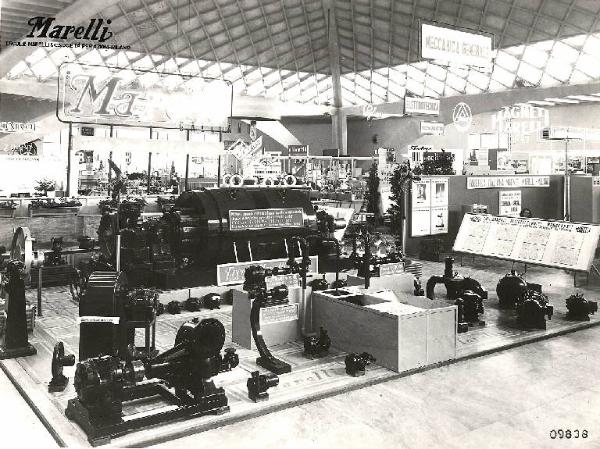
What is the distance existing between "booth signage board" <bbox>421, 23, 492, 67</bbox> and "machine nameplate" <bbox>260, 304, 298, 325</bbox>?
5.28m

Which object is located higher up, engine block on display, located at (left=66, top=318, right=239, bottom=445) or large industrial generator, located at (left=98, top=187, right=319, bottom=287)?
large industrial generator, located at (left=98, top=187, right=319, bottom=287)

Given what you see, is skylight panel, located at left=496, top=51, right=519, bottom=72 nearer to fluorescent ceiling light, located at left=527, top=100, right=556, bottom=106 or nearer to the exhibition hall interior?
fluorescent ceiling light, located at left=527, top=100, right=556, bottom=106

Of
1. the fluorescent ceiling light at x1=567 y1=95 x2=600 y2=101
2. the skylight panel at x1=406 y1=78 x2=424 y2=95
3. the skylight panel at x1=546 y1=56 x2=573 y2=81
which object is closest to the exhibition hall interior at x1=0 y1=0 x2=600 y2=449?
the skylight panel at x1=546 y1=56 x2=573 y2=81

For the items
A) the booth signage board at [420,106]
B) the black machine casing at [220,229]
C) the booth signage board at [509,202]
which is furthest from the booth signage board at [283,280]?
the booth signage board at [420,106]

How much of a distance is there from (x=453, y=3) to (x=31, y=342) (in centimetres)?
2081

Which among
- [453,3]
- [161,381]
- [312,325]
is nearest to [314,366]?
[312,325]

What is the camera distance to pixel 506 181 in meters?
11.2

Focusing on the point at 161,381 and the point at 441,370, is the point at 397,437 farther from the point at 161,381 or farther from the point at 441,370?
the point at 161,381

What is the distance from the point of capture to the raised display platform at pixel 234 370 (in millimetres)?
3507

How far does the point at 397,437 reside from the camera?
3336 mm

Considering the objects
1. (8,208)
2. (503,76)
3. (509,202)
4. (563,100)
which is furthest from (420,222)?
(563,100)

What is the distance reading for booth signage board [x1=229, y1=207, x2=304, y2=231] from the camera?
275 inches

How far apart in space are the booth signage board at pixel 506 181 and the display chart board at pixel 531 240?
54.2 inches

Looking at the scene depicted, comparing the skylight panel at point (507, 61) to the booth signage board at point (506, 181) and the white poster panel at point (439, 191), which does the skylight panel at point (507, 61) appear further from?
the white poster panel at point (439, 191)
